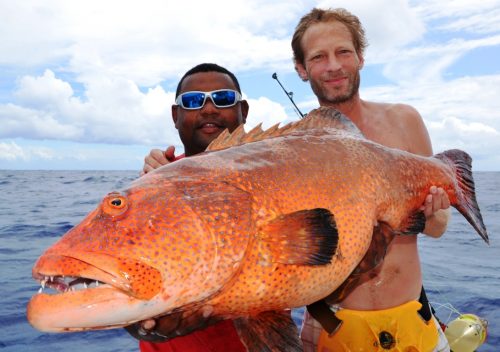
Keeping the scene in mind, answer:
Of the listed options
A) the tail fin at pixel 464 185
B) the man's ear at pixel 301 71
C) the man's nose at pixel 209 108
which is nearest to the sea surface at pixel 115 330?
the tail fin at pixel 464 185

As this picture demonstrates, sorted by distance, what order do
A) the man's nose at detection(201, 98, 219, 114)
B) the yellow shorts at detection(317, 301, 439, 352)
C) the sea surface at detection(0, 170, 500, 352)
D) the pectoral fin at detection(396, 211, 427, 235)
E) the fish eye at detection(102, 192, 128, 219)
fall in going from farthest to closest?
the sea surface at detection(0, 170, 500, 352) < the man's nose at detection(201, 98, 219, 114) < the yellow shorts at detection(317, 301, 439, 352) < the pectoral fin at detection(396, 211, 427, 235) < the fish eye at detection(102, 192, 128, 219)

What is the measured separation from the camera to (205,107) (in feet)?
12.5

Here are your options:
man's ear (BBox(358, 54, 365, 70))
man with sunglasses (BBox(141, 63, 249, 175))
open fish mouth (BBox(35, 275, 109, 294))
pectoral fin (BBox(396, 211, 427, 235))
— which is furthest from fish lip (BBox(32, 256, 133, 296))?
man's ear (BBox(358, 54, 365, 70))

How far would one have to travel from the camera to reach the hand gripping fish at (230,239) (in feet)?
6.31

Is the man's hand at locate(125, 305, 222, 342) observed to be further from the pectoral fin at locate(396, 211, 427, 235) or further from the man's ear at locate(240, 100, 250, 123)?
the man's ear at locate(240, 100, 250, 123)

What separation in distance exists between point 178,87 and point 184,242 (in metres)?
2.30

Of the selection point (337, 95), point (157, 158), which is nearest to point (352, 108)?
point (337, 95)

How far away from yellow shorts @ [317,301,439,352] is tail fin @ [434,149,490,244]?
32.2 inches

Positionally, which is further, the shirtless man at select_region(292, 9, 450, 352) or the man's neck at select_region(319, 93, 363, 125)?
the man's neck at select_region(319, 93, 363, 125)

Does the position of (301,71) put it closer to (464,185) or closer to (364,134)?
(364,134)

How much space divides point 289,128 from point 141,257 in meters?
1.35

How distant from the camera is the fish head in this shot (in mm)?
1892

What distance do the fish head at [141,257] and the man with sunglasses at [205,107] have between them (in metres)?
1.60

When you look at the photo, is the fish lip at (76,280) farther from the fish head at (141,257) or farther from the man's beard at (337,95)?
the man's beard at (337,95)
